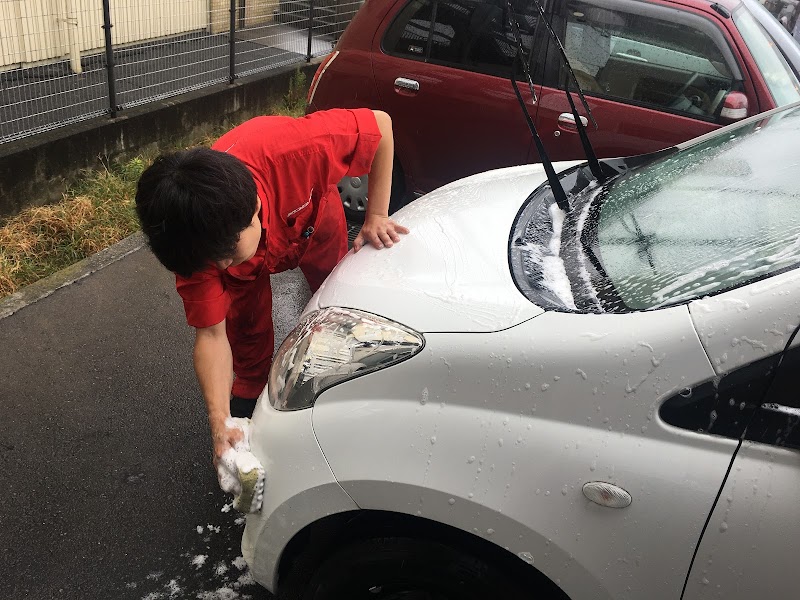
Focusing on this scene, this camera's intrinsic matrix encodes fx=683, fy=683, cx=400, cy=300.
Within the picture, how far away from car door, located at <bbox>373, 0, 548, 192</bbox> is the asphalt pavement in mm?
1425

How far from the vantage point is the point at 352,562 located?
1.56 meters

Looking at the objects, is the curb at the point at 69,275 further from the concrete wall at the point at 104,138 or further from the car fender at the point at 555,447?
the car fender at the point at 555,447

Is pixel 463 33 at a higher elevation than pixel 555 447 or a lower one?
higher

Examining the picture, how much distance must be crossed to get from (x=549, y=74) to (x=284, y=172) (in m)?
2.35

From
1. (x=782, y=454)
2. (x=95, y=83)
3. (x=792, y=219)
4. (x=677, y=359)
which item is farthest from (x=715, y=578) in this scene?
(x=95, y=83)

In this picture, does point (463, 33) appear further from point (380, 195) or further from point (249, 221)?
point (249, 221)

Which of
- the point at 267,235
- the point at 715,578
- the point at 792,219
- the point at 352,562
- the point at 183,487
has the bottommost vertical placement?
the point at 183,487

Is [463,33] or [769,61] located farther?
[463,33]

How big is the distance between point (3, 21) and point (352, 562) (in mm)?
4451

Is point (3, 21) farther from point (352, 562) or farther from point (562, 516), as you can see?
point (562, 516)

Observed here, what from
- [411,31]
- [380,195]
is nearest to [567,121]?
[411,31]

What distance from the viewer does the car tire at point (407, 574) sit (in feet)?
4.81

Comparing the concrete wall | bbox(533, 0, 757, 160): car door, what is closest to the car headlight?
bbox(533, 0, 757, 160): car door

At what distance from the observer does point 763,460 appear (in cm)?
125
